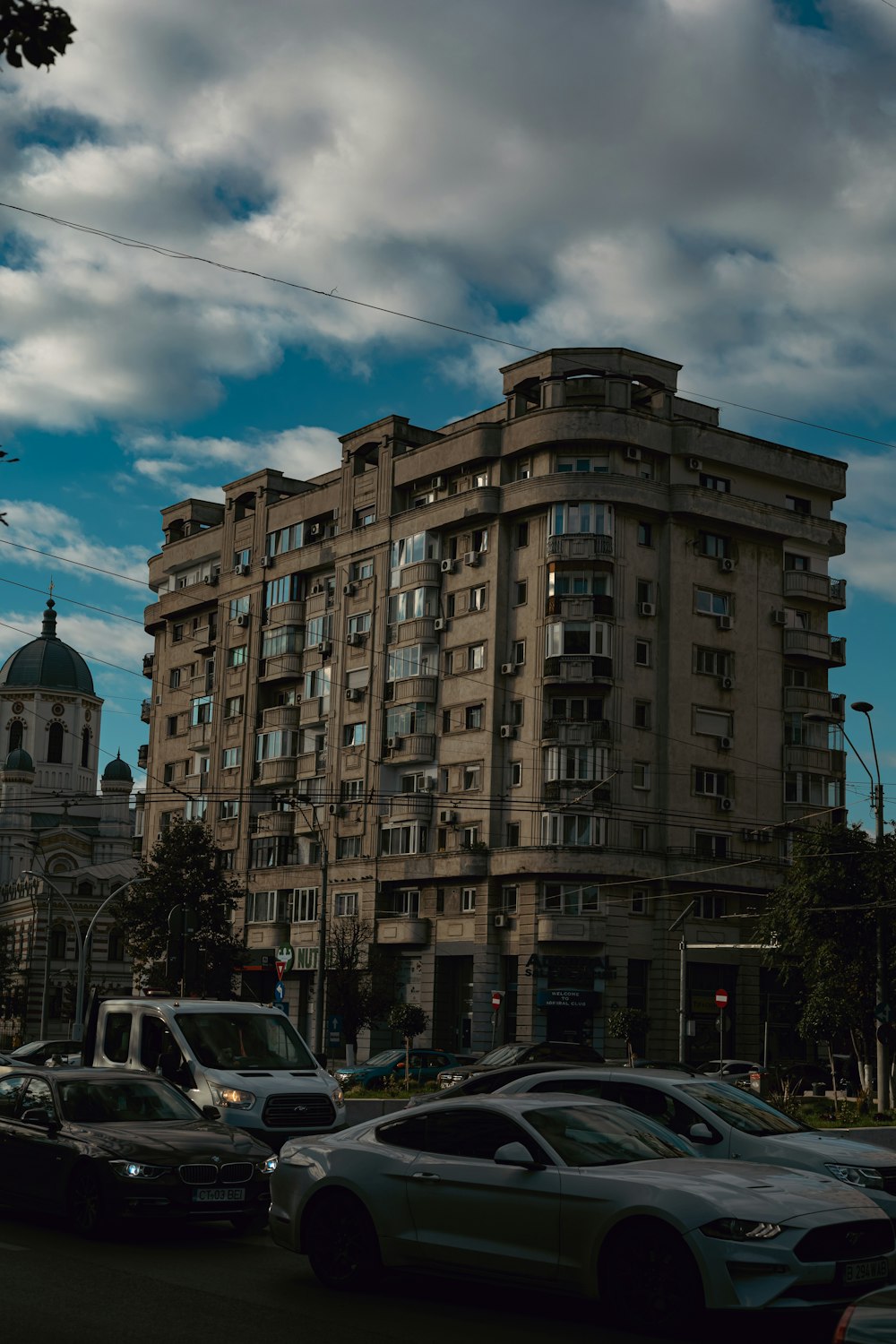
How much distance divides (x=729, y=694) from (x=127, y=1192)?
158 ft

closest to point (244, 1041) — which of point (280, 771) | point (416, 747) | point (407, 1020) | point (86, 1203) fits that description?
point (86, 1203)

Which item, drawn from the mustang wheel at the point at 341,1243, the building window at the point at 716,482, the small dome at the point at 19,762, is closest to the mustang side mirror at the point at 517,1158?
the mustang wheel at the point at 341,1243

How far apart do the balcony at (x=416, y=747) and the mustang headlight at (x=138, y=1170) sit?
47.2 m

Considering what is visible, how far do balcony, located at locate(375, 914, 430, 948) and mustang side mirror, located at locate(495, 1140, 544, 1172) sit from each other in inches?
1929

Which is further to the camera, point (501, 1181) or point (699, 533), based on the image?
point (699, 533)

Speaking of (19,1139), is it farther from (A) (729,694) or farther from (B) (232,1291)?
(A) (729,694)

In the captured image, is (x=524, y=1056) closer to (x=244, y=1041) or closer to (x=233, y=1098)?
(x=244, y=1041)

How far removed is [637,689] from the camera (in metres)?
57.5

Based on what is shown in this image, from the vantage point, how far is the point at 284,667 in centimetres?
6856

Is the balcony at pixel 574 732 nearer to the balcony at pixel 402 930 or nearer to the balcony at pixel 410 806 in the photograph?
the balcony at pixel 410 806

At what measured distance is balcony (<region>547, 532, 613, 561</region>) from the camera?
56.7 meters

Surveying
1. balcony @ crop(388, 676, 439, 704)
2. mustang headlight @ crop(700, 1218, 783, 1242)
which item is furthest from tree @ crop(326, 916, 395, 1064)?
mustang headlight @ crop(700, 1218, 783, 1242)

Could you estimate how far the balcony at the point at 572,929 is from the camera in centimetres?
5412

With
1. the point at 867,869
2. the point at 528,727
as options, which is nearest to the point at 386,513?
the point at 528,727
